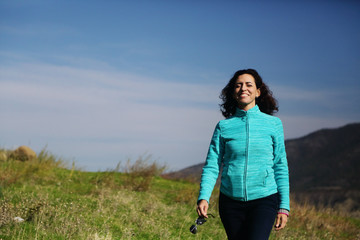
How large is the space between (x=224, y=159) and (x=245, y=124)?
398 millimetres

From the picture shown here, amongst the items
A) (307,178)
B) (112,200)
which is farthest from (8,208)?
(307,178)

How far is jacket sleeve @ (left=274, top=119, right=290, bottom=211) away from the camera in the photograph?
383 cm

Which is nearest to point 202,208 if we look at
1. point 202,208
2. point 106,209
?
point 202,208

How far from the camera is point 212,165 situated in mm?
3926

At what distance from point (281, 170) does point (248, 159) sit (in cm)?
35

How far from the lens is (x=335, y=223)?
14.0m

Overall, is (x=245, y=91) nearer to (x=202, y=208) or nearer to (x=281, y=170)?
(x=281, y=170)

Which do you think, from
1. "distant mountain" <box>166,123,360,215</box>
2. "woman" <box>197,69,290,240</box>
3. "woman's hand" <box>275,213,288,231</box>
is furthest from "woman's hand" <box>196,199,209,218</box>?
"distant mountain" <box>166,123,360,215</box>

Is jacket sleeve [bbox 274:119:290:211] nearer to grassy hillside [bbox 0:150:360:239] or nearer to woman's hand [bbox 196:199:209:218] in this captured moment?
woman's hand [bbox 196:199:209:218]

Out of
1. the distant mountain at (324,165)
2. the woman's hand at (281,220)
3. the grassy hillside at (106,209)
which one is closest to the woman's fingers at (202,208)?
the woman's hand at (281,220)

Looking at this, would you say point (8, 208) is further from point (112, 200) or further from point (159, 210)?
point (159, 210)

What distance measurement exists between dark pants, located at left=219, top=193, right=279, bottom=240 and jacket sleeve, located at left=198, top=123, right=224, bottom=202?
22cm

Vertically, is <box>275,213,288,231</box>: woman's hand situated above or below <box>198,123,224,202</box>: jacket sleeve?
below

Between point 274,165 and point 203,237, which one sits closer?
point 274,165
